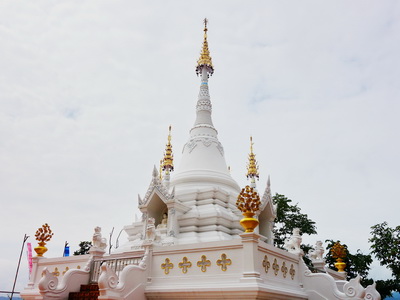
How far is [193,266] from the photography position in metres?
11.9

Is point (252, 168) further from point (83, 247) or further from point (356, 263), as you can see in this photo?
point (83, 247)

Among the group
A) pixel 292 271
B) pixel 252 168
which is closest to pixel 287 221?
pixel 252 168

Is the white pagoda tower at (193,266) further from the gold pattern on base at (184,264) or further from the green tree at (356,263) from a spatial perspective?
the green tree at (356,263)

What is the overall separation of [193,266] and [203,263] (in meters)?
0.37

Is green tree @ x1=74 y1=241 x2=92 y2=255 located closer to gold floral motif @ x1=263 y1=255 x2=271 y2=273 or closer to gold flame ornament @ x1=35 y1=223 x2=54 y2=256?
gold flame ornament @ x1=35 y1=223 x2=54 y2=256

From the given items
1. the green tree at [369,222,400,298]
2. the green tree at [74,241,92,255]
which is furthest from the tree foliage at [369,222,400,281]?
the green tree at [74,241,92,255]

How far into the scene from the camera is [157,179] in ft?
66.4

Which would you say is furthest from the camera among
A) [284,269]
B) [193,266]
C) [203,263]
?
[284,269]

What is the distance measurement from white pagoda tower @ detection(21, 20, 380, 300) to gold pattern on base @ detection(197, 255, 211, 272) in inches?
1.2

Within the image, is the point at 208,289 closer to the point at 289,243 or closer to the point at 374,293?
the point at 289,243

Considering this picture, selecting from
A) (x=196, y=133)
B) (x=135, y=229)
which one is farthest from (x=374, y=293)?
(x=196, y=133)

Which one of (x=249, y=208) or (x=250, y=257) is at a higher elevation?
(x=249, y=208)

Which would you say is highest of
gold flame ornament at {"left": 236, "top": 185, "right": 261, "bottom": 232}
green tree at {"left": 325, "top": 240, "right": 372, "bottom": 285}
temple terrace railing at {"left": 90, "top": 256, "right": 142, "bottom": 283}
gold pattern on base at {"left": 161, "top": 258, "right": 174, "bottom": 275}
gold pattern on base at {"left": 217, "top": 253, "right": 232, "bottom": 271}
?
green tree at {"left": 325, "top": 240, "right": 372, "bottom": 285}

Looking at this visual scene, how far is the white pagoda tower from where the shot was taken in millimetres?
11055
